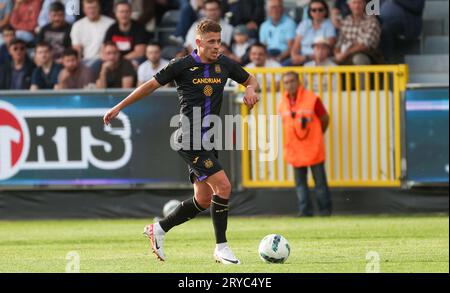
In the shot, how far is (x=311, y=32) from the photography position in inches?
749

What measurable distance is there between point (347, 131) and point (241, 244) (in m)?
5.06

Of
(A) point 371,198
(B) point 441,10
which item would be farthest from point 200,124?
(B) point 441,10

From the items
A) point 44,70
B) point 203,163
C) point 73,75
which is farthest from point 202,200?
point 44,70

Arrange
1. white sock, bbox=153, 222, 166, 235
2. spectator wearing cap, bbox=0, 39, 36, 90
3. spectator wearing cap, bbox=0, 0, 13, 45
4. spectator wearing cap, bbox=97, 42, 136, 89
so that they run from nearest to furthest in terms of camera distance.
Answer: white sock, bbox=153, 222, 166, 235 < spectator wearing cap, bbox=97, 42, 136, 89 < spectator wearing cap, bbox=0, 39, 36, 90 < spectator wearing cap, bbox=0, 0, 13, 45

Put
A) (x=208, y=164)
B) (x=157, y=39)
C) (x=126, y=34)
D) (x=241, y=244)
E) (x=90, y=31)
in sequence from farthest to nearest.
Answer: (x=157, y=39), (x=90, y=31), (x=126, y=34), (x=241, y=244), (x=208, y=164)

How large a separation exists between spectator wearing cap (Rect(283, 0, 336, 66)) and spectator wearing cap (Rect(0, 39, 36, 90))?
4.07 m

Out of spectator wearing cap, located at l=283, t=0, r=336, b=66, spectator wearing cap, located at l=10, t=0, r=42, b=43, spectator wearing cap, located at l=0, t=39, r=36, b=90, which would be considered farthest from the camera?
spectator wearing cap, located at l=10, t=0, r=42, b=43

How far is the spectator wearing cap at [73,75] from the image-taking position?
18.7 m

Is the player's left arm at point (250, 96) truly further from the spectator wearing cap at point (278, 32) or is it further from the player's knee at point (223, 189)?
the spectator wearing cap at point (278, 32)

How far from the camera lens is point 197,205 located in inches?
447

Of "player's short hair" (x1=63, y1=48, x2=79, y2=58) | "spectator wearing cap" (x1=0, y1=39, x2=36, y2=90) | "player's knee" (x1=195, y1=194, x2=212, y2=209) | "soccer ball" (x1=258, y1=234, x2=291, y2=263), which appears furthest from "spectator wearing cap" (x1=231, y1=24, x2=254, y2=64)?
"soccer ball" (x1=258, y1=234, x2=291, y2=263)

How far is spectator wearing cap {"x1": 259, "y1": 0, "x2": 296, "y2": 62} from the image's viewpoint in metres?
19.2

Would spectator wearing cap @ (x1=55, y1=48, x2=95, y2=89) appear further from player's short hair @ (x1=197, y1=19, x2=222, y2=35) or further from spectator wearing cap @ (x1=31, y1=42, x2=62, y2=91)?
player's short hair @ (x1=197, y1=19, x2=222, y2=35)

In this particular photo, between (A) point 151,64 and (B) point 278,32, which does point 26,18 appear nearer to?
(A) point 151,64
